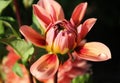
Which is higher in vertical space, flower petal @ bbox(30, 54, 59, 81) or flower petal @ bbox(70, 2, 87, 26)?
flower petal @ bbox(70, 2, 87, 26)

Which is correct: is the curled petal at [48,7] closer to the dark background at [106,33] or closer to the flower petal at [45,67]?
the flower petal at [45,67]

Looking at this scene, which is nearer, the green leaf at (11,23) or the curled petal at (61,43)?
the curled petal at (61,43)

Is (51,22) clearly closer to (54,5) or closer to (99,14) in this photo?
(54,5)

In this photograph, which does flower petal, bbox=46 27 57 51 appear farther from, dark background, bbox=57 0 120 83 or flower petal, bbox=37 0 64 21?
dark background, bbox=57 0 120 83

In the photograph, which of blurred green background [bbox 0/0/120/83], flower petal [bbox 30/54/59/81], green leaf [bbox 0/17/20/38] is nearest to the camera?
flower petal [bbox 30/54/59/81]

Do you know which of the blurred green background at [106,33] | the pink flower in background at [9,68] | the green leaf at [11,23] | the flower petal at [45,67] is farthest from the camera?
the blurred green background at [106,33]

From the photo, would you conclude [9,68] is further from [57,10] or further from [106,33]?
[106,33]

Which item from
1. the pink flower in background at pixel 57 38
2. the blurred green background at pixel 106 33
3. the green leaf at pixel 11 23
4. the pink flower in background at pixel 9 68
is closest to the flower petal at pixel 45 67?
the pink flower in background at pixel 57 38

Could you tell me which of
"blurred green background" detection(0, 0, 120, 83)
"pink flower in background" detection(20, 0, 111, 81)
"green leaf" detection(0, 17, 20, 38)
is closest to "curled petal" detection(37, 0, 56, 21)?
"pink flower in background" detection(20, 0, 111, 81)

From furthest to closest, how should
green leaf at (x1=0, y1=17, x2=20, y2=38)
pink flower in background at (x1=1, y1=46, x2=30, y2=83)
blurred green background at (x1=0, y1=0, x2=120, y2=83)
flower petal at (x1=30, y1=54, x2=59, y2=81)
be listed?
blurred green background at (x1=0, y1=0, x2=120, y2=83)
pink flower in background at (x1=1, y1=46, x2=30, y2=83)
green leaf at (x1=0, y1=17, x2=20, y2=38)
flower petal at (x1=30, y1=54, x2=59, y2=81)
